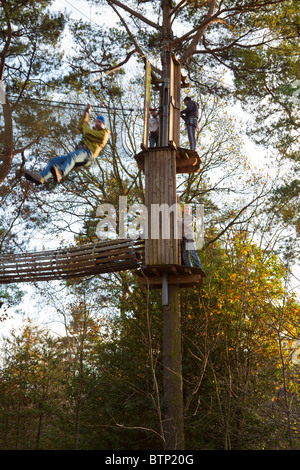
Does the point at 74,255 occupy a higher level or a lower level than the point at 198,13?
lower

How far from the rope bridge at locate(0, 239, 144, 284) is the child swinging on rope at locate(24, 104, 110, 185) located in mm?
1260

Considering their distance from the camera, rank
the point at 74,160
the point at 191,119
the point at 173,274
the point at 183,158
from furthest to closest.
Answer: the point at 191,119, the point at 183,158, the point at 173,274, the point at 74,160

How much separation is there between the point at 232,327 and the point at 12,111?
6456 mm

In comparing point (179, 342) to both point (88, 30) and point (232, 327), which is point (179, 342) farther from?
point (88, 30)

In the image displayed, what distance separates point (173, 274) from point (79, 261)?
4.32 ft

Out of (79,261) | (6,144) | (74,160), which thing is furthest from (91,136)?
(6,144)

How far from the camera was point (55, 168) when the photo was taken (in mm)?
6688

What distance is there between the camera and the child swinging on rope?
6706 mm

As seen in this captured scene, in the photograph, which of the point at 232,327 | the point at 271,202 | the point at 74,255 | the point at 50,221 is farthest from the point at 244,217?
the point at 74,255

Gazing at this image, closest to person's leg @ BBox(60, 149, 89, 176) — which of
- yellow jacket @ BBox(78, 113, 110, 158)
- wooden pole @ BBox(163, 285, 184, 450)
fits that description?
yellow jacket @ BBox(78, 113, 110, 158)

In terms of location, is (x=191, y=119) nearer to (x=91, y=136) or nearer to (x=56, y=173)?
(x=91, y=136)

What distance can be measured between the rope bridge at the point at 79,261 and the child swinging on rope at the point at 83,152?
49.6 inches

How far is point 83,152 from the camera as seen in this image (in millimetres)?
7035

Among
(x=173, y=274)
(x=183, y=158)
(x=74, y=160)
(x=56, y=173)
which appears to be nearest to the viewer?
(x=56, y=173)
